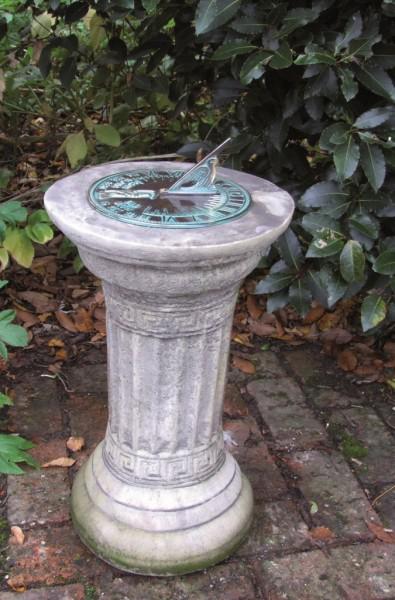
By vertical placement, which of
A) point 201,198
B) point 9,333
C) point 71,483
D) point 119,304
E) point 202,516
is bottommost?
point 71,483

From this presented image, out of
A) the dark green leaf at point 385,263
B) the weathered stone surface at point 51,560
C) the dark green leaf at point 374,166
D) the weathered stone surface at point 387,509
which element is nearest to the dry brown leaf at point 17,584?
the weathered stone surface at point 51,560

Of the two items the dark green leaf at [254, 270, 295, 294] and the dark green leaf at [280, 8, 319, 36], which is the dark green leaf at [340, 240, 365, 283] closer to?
the dark green leaf at [254, 270, 295, 294]

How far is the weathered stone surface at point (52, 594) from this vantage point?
2051 mm

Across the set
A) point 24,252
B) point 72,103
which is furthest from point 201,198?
point 72,103

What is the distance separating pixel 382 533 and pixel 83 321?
1.66 metres

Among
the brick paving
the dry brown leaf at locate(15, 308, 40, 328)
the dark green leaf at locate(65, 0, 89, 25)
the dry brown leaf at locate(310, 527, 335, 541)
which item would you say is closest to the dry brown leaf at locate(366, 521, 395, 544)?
the brick paving

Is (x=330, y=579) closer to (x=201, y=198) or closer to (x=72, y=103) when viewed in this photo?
(x=201, y=198)

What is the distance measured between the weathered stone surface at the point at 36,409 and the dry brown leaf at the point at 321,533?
1.02 m

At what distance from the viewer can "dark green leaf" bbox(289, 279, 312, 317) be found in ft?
8.52

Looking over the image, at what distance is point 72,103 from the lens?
3629mm

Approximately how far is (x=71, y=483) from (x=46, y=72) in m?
1.72

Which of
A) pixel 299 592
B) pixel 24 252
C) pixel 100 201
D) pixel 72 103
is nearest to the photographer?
pixel 100 201

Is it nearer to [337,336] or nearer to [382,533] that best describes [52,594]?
[382,533]

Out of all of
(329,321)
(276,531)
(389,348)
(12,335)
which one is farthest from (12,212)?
(389,348)
